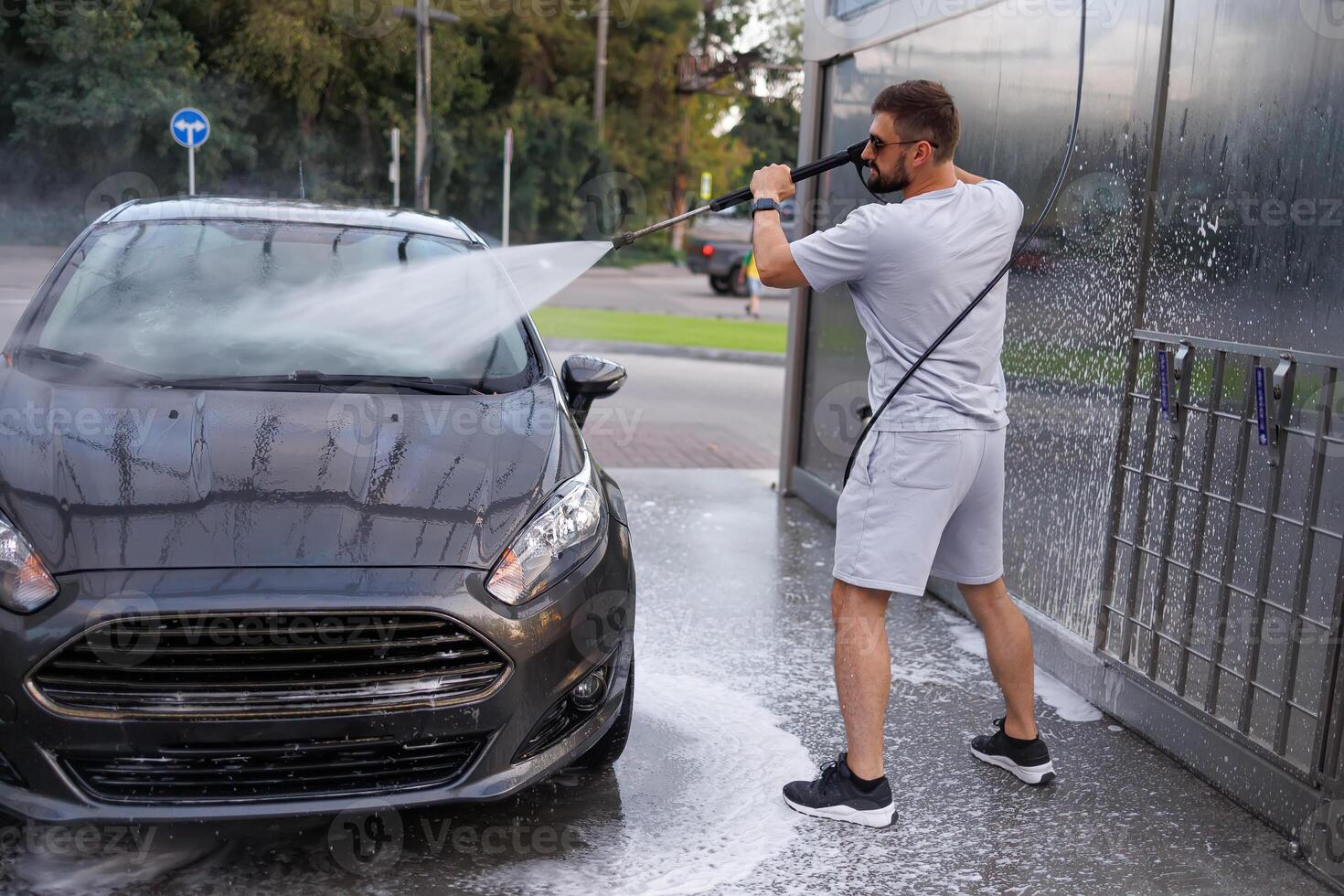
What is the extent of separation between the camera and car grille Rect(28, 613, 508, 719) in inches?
110

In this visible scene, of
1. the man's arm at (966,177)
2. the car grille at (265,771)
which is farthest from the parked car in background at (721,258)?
the car grille at (265,771)

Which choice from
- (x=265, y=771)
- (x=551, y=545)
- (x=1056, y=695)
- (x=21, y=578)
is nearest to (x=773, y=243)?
(x=551, y=545)

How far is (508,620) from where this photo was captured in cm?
301

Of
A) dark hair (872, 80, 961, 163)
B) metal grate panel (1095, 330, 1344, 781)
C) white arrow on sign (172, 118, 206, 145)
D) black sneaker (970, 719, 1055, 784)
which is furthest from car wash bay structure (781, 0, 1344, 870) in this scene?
white arrow on sign (172, 118, 206, 145)

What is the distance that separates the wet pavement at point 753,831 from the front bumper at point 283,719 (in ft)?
0.70

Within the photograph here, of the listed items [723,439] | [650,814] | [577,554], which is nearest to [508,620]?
[577,554]

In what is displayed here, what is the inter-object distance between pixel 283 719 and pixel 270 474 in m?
0.66

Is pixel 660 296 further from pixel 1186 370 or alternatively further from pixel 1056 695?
pixel 1186 370

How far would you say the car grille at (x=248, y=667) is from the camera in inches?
110

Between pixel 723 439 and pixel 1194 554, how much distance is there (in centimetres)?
599

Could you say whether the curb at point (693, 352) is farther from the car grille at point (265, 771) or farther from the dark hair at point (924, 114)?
the car grille at point (265, 771)

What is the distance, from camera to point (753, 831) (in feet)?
11.2

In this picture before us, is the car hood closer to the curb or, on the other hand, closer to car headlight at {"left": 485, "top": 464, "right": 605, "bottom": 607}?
car headlight at {"left": 485, "top": 464, "right": 605, "bottom": 607}

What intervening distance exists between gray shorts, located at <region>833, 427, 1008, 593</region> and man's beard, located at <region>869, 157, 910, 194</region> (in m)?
0.64
